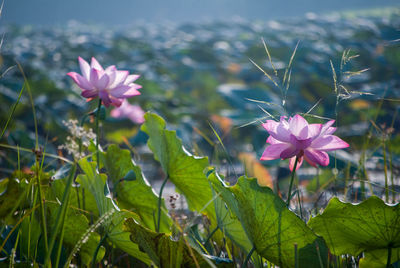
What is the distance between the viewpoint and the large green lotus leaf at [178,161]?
0.71 metres

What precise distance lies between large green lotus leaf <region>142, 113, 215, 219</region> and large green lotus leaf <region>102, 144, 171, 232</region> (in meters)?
0.06

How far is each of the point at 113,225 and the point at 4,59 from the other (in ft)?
13.8

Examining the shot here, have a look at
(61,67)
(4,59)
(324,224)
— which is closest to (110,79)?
(324,224)

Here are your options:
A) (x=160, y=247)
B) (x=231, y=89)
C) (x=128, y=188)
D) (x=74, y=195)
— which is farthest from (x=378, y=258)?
(x=231, y=89)

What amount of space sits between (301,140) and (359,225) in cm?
15

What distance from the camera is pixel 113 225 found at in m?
0.65

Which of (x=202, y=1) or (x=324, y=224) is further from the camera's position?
(x=202, y=1)

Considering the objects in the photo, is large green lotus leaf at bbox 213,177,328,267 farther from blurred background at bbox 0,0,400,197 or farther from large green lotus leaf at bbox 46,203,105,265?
large green lotus leaf at bbox 46,203,105,265

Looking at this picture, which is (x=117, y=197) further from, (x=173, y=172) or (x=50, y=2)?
(x=50, y=2)

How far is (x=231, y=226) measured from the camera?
0.63 meters

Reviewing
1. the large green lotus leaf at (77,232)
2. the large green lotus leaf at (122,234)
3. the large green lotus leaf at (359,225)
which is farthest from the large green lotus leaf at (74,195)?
the large green lotus leaf at (359,225)

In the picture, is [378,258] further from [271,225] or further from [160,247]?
[160,247]

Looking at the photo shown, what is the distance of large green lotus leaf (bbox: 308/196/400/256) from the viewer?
53cm

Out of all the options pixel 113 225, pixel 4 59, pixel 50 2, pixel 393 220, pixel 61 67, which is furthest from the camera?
pixel 50 2
